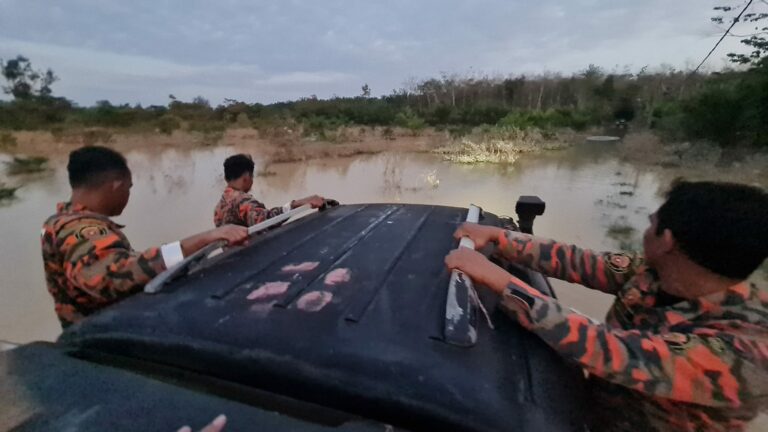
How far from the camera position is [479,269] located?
1.22 meters

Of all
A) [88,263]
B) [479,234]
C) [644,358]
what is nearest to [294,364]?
A: [644,358]

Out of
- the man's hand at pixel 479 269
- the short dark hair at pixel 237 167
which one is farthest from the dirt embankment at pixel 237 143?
the man's hand at pixel 479 269

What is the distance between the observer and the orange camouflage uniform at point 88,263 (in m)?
1.50

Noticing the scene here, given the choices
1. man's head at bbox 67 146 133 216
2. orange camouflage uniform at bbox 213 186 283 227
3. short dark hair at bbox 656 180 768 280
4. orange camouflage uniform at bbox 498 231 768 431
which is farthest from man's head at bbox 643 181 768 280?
orange camouflage uniform at bbox 213 186 283 227

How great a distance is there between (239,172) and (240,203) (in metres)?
0.33

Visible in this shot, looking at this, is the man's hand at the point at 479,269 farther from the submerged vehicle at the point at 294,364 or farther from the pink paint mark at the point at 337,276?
the pink paint mark at the point at 337,276

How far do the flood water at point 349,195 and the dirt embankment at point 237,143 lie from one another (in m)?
1.33

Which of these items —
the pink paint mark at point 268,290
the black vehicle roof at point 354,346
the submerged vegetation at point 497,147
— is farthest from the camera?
the submerged vegetation at point 497,147

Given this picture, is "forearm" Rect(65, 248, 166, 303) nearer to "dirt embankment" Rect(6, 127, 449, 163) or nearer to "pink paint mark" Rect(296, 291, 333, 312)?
"pink paint mark" Rect(296, 291, 333, 312)

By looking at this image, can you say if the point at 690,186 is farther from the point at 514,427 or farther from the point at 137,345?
the point at 137,345

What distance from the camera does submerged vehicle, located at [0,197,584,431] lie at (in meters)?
0.81

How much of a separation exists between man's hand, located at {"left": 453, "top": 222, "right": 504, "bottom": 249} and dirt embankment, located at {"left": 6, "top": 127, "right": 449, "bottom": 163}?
11465mm

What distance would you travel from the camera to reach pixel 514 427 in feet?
2.59

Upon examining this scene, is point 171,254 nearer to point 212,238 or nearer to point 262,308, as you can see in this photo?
point 212,238
